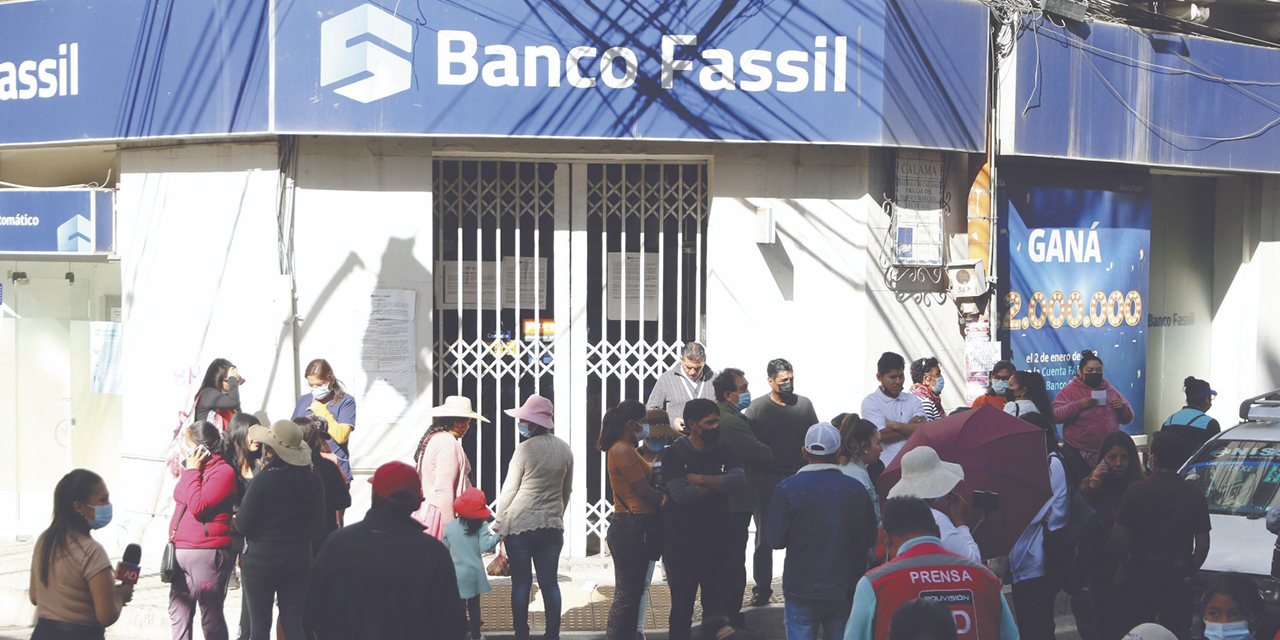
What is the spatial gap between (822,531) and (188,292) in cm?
608

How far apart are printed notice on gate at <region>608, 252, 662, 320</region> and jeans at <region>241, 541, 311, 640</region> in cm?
409

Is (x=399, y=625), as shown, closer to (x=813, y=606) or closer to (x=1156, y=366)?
(x=813, y=606)

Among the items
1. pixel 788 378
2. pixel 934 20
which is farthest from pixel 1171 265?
pixel 788 378

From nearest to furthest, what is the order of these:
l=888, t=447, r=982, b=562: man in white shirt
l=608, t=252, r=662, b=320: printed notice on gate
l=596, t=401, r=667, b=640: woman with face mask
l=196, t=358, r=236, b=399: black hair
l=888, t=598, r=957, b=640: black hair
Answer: l=888, t=598, r=957, b=640: black hair → l=888, t=447, r=982, b=562: man in white shirt → l=596, t=401, r=667, b=640: woman with face mask → l=196, t=358, r=236, b=399: black hair → l=608, t=252, r=662, b=320: printed notice on gate

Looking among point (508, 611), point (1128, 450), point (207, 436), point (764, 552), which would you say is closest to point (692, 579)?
point (764, 552)

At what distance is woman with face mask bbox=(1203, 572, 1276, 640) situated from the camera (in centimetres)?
493

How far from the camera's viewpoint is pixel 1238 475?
8516 mm

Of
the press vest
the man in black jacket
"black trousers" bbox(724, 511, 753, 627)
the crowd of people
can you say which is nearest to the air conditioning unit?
the crowd of people

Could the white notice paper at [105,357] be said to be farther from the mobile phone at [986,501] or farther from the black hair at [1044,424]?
the mobile phone at [986,501]

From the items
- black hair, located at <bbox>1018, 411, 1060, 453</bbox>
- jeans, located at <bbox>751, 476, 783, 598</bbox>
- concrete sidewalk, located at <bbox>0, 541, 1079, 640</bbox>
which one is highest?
black hair, located at <bbox>1018, 411, 1060, 453</bbox>

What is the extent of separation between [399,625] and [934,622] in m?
2.10

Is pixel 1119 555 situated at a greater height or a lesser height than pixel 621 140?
lesser

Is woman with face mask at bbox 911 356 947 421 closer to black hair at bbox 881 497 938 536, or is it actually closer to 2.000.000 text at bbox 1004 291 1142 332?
2.000.000 text at bbox 1004 291 1142 332

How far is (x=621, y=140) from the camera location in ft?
32.2
